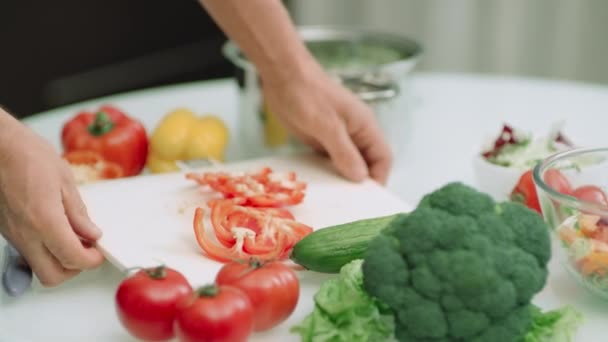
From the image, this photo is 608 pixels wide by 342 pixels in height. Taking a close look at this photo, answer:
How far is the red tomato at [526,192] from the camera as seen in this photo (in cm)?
140

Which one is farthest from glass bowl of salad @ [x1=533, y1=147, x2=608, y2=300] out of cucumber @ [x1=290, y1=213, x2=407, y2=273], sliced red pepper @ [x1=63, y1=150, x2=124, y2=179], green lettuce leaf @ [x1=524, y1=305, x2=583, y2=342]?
sliced red pepper @ [x1=63, y1=150, x2=124, y2=179]

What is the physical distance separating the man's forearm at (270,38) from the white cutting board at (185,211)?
0.54ft

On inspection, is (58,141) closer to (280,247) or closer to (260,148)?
(260,148)

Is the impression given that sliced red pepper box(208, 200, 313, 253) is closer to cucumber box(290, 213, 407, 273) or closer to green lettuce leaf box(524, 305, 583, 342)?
cucumber box(290, 213, 407, 273)

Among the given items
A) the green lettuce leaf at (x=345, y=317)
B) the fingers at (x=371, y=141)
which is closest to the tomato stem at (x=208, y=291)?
the green lettuce leaf at (x=345, y=317)

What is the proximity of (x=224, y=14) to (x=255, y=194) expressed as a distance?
1.50 feet

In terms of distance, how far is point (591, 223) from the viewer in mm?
1155

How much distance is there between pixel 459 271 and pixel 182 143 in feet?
2.85

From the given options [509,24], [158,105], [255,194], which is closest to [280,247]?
[255,194]

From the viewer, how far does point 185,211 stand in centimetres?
144

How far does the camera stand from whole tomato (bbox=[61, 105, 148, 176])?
1.72m

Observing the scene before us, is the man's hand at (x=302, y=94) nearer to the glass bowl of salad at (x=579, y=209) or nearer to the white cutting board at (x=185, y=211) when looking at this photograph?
the white cutting board at (x=185, y=211)

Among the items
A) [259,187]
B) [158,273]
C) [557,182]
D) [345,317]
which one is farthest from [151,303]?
[557,182]

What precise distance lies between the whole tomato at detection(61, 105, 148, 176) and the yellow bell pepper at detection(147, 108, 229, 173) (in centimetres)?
3
